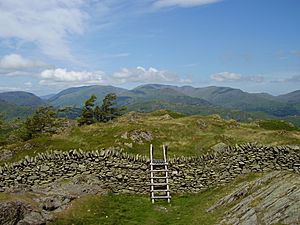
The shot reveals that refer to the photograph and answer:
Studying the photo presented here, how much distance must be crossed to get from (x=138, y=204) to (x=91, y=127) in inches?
1086

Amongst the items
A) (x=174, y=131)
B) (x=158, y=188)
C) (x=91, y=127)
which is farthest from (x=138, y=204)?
(x=91, y=127)

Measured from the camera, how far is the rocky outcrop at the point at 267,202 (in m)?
12.6

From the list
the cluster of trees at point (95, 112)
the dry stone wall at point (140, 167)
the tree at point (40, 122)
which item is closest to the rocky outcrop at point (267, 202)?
the dry stone wall at point (140, 167)

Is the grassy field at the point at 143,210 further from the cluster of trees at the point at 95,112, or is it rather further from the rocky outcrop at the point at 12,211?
the cluster of trees at the point at 95,112

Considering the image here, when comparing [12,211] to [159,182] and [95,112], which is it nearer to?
[159,182]

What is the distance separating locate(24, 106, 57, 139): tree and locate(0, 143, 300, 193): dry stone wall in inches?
2235

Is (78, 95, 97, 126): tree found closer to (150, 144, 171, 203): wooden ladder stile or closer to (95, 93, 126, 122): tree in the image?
(95, 93, 126, 122): tree

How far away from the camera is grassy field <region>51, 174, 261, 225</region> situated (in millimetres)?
17406

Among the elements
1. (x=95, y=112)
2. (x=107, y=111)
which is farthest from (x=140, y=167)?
(x=107, y=111)

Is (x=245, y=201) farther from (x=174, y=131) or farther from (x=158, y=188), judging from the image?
(x=174, y=131)

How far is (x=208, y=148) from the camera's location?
3716 centimetres

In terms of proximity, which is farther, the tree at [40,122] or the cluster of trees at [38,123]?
the tree at [40,122]

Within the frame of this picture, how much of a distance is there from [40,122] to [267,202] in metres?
77.6

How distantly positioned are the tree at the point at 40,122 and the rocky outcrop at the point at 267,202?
225 ft
